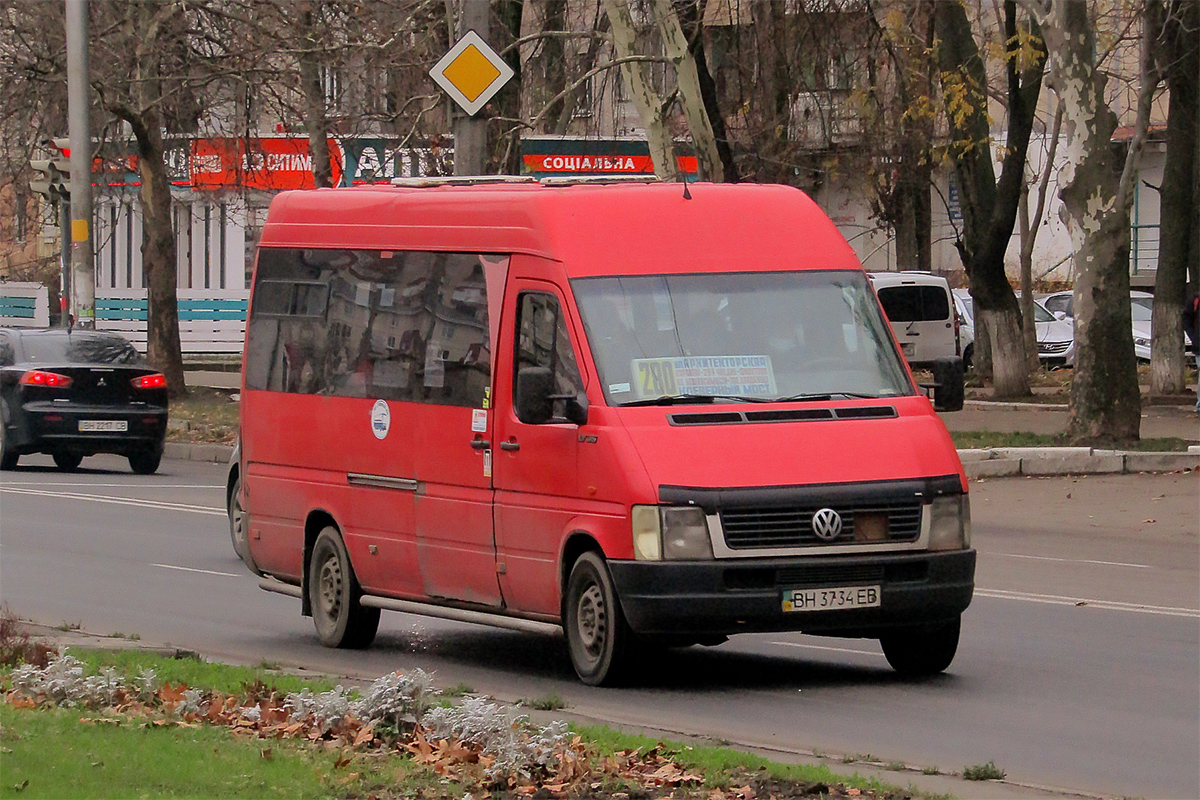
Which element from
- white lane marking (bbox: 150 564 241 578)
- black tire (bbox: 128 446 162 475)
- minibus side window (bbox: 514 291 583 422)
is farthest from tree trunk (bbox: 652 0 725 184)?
minibus side window (bbox: 514 291 583 422)

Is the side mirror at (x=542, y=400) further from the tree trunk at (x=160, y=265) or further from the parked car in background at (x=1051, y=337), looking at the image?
the parked car in background at (x=1051, y=337)

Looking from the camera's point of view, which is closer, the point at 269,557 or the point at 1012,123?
the point at 269,557

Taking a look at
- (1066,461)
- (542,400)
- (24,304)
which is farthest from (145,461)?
(24,304)

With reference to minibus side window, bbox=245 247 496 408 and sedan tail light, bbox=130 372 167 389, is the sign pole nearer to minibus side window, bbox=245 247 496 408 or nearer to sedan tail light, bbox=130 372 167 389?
minibus side window, bbox=245 247 496 408

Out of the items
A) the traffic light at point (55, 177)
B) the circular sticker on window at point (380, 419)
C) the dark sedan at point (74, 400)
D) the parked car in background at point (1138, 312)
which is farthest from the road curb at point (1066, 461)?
the parked car in background at point (1138, 312)

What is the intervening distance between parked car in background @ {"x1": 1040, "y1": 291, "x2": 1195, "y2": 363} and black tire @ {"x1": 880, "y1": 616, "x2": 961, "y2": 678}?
30780 millimetres

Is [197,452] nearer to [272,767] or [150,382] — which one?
[150,382]

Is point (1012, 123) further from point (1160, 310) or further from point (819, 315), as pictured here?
point (819, 315)

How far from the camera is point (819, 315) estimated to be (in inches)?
407

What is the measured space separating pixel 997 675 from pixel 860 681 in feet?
2.31

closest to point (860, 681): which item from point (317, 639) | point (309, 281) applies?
point (317, 639)

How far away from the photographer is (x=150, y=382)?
2469cm

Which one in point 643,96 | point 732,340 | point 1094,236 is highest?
point 643,96

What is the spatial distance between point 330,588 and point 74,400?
13.1 m
